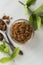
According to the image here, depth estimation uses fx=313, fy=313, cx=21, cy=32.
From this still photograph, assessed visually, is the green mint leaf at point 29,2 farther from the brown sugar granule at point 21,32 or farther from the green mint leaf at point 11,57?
the green mint leaf at point 11,57

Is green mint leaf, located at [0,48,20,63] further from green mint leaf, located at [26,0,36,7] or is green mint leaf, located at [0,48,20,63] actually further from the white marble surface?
green mint leaf, located at [26,0,36,7]

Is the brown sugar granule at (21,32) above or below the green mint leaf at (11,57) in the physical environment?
above

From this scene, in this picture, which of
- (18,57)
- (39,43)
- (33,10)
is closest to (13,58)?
(18,57)

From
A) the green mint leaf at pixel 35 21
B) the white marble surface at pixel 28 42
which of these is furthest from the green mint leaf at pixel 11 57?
the green mint leaf at pixel 35 21

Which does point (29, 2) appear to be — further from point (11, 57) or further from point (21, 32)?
point (11, 57)

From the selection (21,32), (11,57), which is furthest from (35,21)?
(11,57)

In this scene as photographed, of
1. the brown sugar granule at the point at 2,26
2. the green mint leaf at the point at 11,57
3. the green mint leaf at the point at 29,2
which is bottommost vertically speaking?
the green mint leaf at the point at 11,57

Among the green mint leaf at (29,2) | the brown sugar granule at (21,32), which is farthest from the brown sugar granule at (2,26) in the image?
the green mint leaf at (29,2)
